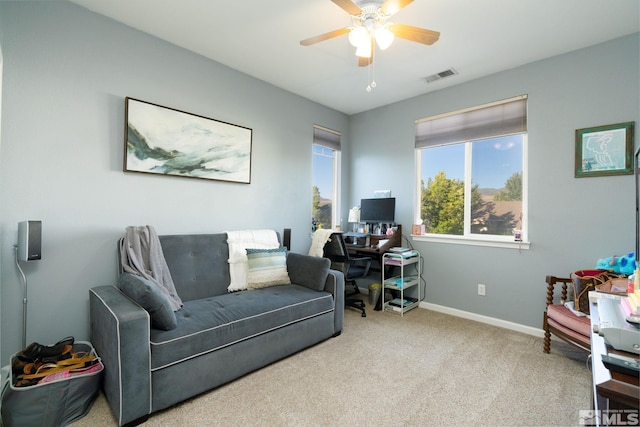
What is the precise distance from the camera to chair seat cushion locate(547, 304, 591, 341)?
2.05 m

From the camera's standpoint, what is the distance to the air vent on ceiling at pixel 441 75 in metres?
3.14

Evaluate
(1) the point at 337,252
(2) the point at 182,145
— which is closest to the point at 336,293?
(1) the point at 337,252

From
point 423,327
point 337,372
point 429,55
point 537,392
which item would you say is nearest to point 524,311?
point 423,327

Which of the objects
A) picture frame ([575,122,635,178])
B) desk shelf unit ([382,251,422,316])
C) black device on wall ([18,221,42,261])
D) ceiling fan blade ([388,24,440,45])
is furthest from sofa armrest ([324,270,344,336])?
picture frame ([575,122,635,178])

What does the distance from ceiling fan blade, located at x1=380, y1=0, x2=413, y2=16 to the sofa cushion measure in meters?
2.19

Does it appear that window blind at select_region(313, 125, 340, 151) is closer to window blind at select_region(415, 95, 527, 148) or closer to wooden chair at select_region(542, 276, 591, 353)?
window blind at select_region(415, 95, 527, 148)

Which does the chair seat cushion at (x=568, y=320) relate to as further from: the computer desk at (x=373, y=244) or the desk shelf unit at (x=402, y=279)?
the computer desk at (x=373, y=244)

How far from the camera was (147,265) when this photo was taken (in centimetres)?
228

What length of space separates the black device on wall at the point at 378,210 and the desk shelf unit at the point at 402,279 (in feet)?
1.81

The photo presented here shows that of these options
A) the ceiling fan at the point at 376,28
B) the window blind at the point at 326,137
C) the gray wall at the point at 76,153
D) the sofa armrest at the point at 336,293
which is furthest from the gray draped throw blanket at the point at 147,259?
the window blind at the point at 326,137

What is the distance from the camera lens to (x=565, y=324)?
2199mm

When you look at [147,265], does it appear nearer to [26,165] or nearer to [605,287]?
[26,165]

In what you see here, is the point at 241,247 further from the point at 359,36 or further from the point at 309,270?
the point at 359,36

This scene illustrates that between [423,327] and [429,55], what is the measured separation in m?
2.73
